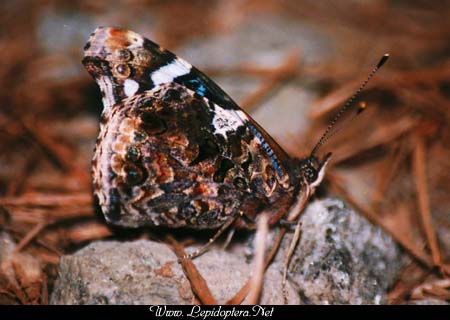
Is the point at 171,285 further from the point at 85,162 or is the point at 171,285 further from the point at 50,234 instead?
the point at 85,162

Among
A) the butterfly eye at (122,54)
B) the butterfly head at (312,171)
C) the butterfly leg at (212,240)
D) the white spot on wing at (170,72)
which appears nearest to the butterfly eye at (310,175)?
the butterfly head at (312,171)

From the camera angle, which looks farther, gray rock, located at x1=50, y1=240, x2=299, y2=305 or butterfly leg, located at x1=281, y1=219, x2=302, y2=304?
butterfly leg, located at x1=281, y1=219, x2=302, y2=304

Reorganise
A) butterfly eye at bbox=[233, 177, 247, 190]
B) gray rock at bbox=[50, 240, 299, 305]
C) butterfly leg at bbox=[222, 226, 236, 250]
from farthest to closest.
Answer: butterfly leg at bbox=[222, 226, 236, 250]
butterfly eye at bbox=[233, 177, 247, 190]
gray rock at bbox=[50, 240, 299, 305]

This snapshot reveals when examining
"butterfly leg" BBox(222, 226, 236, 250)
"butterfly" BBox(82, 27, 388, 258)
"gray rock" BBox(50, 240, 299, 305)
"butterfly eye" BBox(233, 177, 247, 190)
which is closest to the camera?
"gray rock" BBox(50, 240, 299, 305)

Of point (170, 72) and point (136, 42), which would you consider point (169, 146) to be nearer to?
point (170, 72)

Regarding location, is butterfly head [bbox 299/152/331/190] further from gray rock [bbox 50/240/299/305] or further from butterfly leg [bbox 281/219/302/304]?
gray rock [bbox 50/240/299/305]

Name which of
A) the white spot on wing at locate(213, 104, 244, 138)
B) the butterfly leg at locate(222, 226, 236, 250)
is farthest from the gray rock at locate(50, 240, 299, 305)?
the white spot on wing at locate(213, 104, 244, 138)
